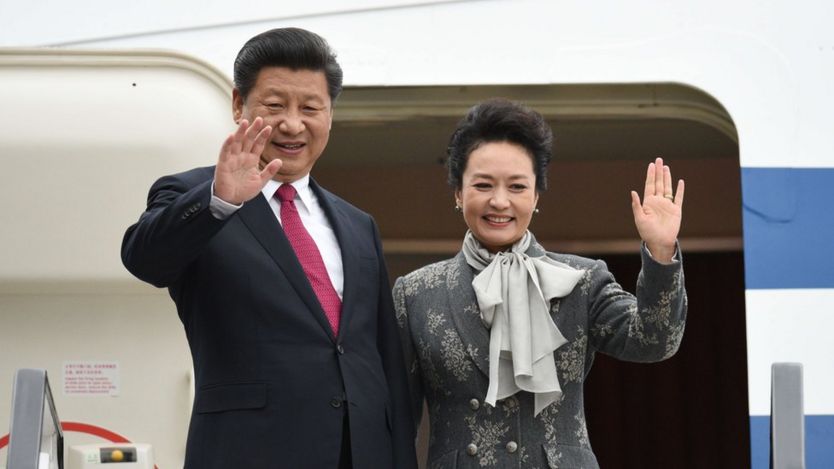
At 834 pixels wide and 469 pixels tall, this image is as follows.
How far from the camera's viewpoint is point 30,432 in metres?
1.84

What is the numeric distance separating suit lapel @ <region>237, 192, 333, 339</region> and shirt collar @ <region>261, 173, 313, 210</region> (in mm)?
38

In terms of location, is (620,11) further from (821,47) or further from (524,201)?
(524,201)

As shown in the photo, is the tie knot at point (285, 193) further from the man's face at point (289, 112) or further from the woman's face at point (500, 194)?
the woman's face at point (500, 194)

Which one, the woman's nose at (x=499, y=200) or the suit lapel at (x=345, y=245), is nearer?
the suit lapel at (x=345, y=245)

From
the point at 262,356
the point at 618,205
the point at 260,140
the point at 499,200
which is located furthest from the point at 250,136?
the point at 618,205

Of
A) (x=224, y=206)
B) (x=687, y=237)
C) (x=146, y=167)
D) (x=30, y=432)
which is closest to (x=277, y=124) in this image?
(x=224, y=206)

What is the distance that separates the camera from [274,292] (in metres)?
1.93

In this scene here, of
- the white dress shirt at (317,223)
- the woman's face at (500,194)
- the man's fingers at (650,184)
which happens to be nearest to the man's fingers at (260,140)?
the white dress shirt at (317,223)

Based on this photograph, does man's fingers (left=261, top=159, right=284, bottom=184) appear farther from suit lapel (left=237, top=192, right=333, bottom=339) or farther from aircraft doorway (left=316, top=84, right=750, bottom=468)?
aircraft doorway (left=316, top=84, right=750, bottom=468)

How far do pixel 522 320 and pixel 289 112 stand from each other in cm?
50

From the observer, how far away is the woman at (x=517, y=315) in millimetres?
1995

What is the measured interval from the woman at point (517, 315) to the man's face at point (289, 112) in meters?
0.30

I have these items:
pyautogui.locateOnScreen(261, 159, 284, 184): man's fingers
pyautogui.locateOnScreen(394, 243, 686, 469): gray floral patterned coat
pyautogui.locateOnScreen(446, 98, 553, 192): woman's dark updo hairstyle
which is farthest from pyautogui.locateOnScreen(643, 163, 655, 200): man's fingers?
pyautogui.locateOnScreen(261, 159, 284, 184): man's fingers

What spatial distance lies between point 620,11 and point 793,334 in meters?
0.90
